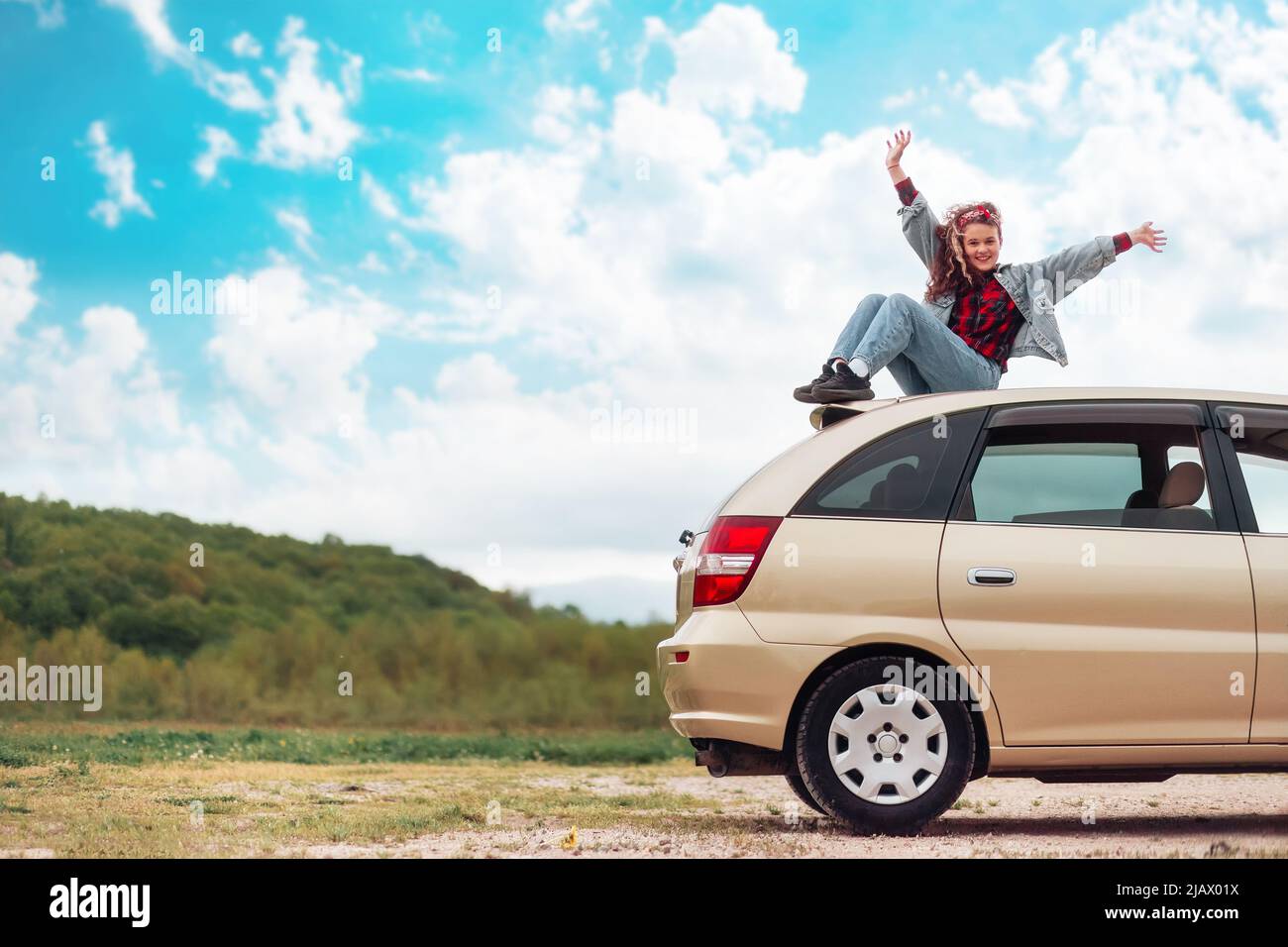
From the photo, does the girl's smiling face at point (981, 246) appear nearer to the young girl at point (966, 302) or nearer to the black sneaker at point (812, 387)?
the young girl at point (966, 302)

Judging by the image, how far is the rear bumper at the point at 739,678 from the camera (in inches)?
221

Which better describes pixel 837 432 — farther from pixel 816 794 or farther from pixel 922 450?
pixel 816 794

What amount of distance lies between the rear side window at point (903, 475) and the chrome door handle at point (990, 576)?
0.28 metres

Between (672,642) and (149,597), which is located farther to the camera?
(149,597)

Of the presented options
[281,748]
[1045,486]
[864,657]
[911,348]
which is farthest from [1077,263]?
[281,748]

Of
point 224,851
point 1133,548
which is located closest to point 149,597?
point 224,851

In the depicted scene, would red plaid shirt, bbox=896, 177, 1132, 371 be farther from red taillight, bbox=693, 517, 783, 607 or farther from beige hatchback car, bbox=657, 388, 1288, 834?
red taillight, bbox=693, 517, 783, 607

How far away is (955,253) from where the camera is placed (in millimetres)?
7777

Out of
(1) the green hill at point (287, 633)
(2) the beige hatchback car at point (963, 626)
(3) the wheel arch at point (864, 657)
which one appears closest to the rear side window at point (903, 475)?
(2) the beige hatchback car at point (963, 626)

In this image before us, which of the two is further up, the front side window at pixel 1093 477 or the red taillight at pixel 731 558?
the front side window at pixel 1093 477

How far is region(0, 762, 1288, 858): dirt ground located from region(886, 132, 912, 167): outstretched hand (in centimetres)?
374

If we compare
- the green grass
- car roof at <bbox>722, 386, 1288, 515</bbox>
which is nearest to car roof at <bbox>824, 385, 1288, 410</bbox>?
→ car roof at <bbox>722, 386, 1288, 515</bbox>
